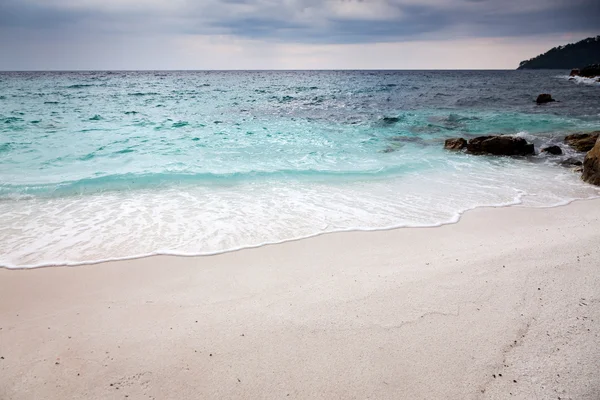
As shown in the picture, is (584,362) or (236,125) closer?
(584,362)

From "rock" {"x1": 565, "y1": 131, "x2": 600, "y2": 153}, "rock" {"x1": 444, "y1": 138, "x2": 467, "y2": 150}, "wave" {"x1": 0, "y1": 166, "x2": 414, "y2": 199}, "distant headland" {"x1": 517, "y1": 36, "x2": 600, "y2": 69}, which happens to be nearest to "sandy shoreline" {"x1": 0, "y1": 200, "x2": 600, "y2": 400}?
"wave" {"x1": 0, "y1": 166, "x2": 414, "y2": 199}

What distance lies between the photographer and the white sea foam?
4.59m

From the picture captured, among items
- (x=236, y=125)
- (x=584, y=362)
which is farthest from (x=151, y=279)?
(x=236, y=125)

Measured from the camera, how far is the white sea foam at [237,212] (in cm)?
459

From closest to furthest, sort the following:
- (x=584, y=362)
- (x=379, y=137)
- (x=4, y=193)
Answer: (x=584, y=362), (x=4, y=193), (x=379, y=137)

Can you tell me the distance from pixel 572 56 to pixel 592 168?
23200cm

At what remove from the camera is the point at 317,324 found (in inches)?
117

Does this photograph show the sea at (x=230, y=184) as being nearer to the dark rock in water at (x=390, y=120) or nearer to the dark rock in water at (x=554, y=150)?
the dark rock in water at (x=554, y=150)

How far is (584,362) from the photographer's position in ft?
8.05

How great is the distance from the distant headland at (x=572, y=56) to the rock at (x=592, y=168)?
210 meters

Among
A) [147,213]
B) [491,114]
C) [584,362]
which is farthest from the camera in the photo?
[491,114]

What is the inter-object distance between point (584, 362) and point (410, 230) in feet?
8.87

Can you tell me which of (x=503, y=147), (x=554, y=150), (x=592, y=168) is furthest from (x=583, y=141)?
(x=592, y=168)

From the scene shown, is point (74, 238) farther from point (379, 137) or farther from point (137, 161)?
point (379, 137)
